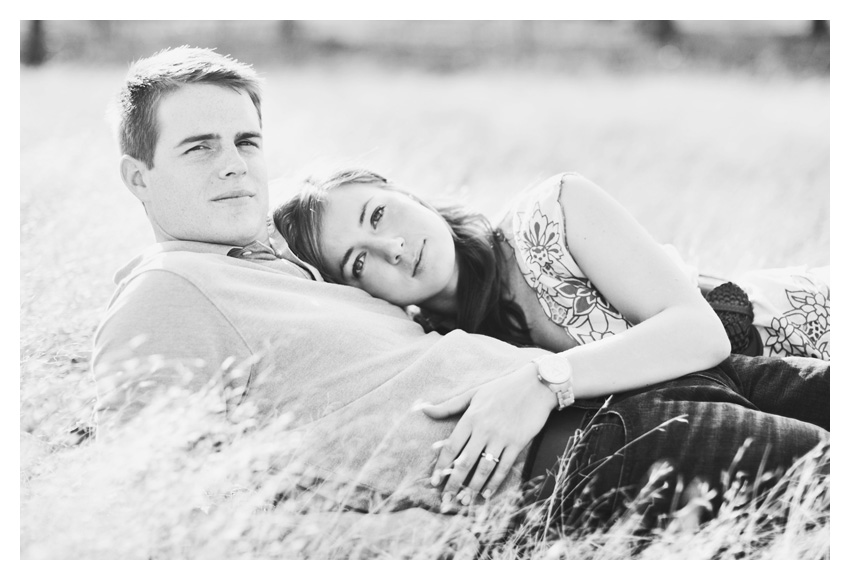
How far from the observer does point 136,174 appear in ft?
9.46

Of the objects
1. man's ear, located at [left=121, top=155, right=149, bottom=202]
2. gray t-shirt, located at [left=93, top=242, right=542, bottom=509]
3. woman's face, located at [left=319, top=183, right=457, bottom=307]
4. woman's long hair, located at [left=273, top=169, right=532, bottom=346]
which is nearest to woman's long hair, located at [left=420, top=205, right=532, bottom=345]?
woman's long hair, located at [left=273, top=169, right=532, bottom=346]

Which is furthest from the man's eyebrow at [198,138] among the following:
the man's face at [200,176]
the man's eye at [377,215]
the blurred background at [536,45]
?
the blurred background at [536,45]

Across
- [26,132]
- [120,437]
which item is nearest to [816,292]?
[120,437]

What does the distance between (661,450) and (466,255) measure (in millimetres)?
1091

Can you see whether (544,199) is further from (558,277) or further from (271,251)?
(271,251)

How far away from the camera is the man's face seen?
2.81 metres

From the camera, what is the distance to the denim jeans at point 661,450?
2404 millimetres

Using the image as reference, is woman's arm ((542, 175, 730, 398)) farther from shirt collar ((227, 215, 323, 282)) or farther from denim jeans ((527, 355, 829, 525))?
shirt collar ((227, 215, 323, 282))

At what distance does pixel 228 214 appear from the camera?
111 inches

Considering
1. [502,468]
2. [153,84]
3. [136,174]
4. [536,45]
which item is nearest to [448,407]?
[502,468]

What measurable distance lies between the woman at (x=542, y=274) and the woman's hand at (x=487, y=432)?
46 millimetres
